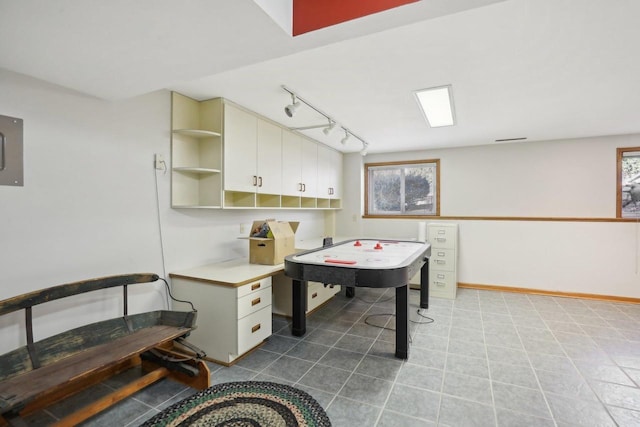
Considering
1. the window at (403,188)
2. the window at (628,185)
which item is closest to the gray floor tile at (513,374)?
the window at (403,188)

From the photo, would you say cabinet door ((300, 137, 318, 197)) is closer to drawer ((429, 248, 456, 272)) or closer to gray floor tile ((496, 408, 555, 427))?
drawer ((429, 248, 456, 272))

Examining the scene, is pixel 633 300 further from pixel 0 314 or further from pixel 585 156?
pixel 0 314

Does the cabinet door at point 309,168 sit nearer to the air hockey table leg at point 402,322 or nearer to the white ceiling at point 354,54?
the white ceiling at point 354,54

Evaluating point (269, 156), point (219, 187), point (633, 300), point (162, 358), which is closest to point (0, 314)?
point (162, 358)

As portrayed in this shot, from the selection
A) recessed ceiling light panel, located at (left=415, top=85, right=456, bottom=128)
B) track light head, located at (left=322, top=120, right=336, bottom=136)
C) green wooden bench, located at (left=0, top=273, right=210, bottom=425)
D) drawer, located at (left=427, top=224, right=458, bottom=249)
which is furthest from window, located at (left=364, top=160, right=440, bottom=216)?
green wooden bench, located at (left=0, top=273, right=210, bottom=425)

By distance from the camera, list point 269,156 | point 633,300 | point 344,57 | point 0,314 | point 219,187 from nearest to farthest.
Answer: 1. point 0,314
2. point 344,57
3. point 219,187
4. point 269,156
5. point 633,300

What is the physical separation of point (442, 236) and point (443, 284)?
0.69 metres

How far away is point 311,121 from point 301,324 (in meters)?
2.22

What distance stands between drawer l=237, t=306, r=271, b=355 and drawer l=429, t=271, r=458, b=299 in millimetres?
2680

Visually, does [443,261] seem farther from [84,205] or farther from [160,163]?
[84,205]

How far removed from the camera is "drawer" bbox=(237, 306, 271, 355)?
7.83ft

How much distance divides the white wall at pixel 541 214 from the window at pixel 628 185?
0.09 m

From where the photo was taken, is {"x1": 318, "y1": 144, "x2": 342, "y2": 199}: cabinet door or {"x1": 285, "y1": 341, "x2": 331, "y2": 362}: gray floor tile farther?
{"x1": 318, "y1": 144, "x2": 342, "y2": 199}: cabinet door

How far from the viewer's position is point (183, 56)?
5.38 feet
